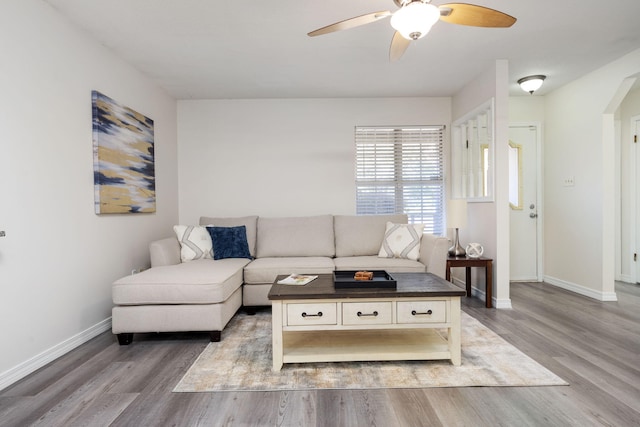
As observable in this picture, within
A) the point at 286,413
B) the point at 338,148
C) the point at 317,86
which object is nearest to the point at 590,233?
the point at 338,148

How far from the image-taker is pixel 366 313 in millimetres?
2098

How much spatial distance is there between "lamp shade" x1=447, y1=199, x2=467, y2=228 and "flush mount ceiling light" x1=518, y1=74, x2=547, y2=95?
1564 mm

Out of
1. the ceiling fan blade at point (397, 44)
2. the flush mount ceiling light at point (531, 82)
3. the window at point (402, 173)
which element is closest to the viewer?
the ceiling fan blade at point (397, 44)

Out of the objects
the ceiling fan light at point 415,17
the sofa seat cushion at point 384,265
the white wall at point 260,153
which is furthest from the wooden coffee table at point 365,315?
the white wall at point 260,153

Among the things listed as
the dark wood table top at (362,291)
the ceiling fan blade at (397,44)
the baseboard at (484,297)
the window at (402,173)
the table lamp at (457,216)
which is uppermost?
the ceiling fan blade at (397,44)

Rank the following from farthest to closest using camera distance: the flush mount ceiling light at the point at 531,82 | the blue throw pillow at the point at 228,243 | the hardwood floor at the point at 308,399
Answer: the flush mount ceiling light at the point at 531,82
the blue throw pillow at the point at 228,243
the hardwood floor at the point at 308,399

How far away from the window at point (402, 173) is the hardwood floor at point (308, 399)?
239 cm

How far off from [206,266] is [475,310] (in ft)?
8.57

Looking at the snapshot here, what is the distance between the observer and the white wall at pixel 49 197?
2018 mm

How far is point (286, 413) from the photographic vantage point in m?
1.65

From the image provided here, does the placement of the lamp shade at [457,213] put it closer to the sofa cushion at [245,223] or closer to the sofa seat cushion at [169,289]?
the sofa cushion at [245,223]

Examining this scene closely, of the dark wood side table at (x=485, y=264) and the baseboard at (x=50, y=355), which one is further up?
the dark wood side table at (x=485, y=264)

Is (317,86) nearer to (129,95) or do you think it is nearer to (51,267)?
(129,95)

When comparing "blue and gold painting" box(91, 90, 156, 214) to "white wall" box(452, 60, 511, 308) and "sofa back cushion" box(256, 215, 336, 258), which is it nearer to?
"sofa back cushion" box(256, 215, 336, 258)
